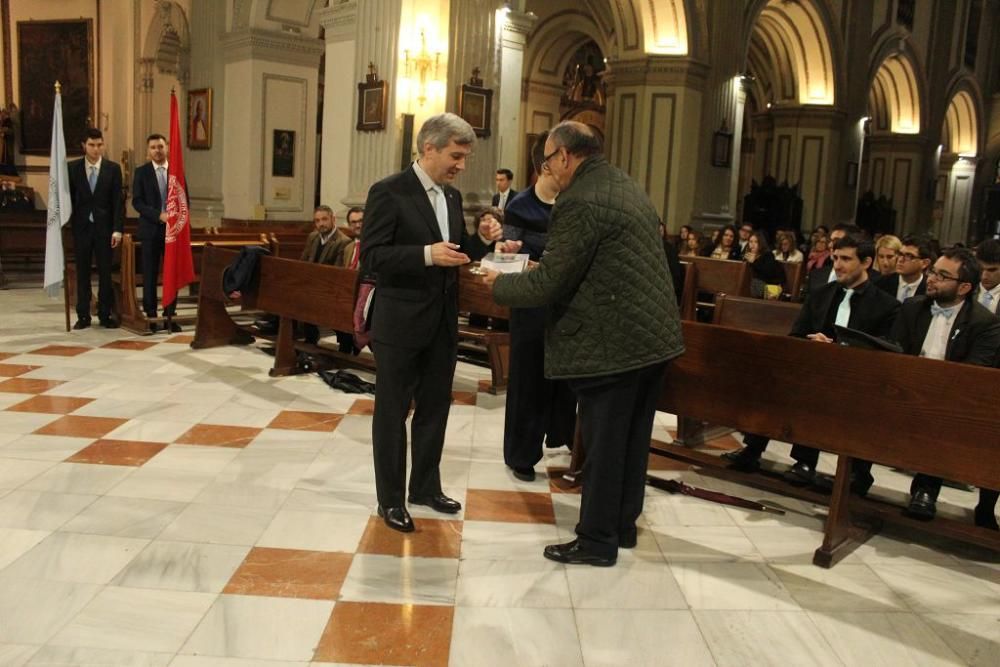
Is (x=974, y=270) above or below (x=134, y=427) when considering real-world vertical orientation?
above

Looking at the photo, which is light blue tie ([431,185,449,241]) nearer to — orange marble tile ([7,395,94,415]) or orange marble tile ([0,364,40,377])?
orange marble tile ([7,395,94,415])

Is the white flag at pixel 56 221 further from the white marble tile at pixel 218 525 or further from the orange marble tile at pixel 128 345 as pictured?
the white marble tile at pixel 218 525

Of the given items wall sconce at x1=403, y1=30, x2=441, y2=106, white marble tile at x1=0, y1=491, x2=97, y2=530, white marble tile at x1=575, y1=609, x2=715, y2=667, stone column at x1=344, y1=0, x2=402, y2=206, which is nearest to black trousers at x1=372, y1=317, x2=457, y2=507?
white marble tile at x1=575, y1=609, x2=715, y2=667

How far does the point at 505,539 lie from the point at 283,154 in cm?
947

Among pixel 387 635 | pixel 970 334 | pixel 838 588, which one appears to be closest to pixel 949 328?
pixel 970 334

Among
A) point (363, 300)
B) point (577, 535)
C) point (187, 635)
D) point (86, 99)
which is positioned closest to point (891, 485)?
point (577, 535)

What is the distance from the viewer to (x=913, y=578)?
3283mm

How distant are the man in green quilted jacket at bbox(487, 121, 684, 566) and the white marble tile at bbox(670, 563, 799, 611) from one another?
11.9 inches

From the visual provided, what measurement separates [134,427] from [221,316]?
95.5 inches

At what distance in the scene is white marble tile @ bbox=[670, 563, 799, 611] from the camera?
9.70 feet

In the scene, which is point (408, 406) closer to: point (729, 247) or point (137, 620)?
point (137, 620)

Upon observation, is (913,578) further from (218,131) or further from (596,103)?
(596,103)

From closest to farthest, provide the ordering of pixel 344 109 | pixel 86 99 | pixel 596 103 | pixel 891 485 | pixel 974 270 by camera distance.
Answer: pixel 974 270
pixel 891 485
pixel 344 109
pixel 86 99
pixel 596 103

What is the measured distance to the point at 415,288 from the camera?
10.8 feet
